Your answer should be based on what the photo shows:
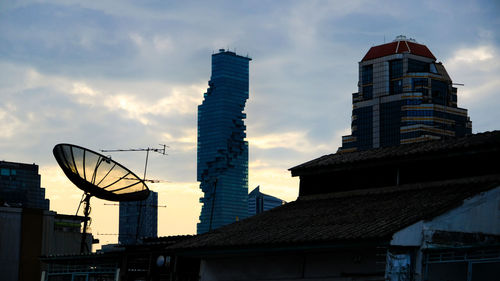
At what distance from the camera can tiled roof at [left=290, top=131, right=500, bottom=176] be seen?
34.6 metres

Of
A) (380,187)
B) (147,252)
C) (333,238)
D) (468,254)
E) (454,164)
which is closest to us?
(468,254)

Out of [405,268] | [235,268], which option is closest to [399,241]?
[405,268]

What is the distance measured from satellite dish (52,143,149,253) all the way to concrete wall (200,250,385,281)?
1246 centimetres

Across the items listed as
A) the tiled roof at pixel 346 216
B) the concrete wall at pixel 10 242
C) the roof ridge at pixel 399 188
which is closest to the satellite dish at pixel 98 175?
the tiled roof at pixel 346 216

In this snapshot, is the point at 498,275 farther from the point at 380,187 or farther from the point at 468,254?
the point at 380,187

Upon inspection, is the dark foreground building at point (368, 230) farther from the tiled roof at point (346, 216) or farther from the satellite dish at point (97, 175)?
the satellite dish at point (97, 175)

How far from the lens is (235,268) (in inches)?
1451

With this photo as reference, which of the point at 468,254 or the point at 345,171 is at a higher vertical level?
the point at 345,171

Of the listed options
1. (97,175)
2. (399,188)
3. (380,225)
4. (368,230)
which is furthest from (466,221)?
(97,175)

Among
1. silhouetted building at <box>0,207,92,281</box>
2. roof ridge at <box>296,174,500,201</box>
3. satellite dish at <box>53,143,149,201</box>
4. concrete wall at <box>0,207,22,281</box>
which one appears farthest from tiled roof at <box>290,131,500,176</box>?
concrete wall at <box>0,207,22,281</box>

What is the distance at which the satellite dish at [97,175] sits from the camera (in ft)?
158

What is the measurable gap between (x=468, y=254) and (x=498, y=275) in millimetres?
3352

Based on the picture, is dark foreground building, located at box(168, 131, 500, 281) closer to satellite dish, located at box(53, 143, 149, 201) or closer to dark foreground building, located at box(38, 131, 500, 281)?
dark foreground building, located at box(38, 131, 500, 281)

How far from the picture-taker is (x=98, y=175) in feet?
161
